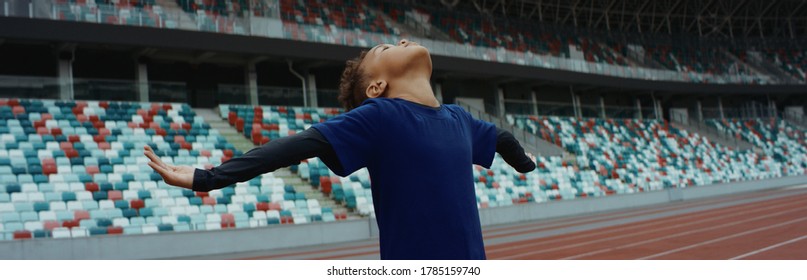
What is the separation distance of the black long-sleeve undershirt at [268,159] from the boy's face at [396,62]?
353 millimetres

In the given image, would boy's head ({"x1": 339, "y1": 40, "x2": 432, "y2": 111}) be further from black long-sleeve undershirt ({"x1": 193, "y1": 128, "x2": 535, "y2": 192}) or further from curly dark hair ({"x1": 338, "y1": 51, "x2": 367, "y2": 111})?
black long-sleeve undershirt ({"x1": 193, "y1": 128, "x2": 535, "y2": 192})

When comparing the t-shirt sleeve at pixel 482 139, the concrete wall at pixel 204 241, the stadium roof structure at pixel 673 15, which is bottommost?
the concrete wall at pixel 204 241

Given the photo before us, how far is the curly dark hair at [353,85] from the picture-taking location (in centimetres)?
223

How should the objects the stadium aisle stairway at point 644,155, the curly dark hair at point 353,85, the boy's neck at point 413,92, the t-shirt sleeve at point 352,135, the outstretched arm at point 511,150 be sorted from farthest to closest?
the stadium aisle stairway at point 644,155 < the outstretched arm at point 511,150 < the curly dark hair at point 353,85 < the boy's neck at point 413,92 < the t-shirt sleeve at point 352,135

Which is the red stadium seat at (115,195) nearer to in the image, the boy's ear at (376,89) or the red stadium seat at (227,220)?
the red stadium seat at (227,220)

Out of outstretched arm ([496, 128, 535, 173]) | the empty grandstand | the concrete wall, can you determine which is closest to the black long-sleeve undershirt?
the empty grandstand

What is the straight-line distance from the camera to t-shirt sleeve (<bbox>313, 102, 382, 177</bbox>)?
1919mm

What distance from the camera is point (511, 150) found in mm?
2441

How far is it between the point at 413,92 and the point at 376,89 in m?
0.11

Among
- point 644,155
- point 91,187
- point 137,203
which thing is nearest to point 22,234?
point 91,187

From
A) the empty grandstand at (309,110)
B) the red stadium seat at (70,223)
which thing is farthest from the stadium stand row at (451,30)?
the red stadium seat at (70,223)

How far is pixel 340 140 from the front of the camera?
1.93 m

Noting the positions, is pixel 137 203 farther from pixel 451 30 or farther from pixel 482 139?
pixel 451 30

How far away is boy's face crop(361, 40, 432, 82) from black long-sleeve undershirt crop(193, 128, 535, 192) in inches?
13.9
